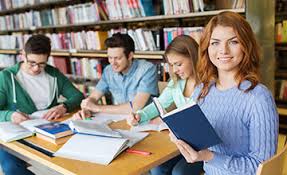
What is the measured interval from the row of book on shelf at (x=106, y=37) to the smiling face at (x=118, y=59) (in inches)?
35.0

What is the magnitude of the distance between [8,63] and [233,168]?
5.22 metres

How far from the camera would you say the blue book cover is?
4.66 ft

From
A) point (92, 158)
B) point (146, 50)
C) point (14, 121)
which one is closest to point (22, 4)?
point (146, 50)

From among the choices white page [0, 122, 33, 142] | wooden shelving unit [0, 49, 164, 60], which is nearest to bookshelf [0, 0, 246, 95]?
wooden shelving unit [0, 49, 164, 60]

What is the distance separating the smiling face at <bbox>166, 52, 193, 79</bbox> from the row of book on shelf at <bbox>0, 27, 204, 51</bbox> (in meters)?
1.03

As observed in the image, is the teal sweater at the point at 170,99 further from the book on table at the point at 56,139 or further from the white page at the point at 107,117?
the book on table at the point at 56,139

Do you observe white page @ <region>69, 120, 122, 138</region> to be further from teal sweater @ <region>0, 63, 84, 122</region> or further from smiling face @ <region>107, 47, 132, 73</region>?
smiling face @ <region>107, 47, 132, 73</region>

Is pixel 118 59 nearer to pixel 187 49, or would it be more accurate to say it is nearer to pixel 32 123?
pixel 187 49

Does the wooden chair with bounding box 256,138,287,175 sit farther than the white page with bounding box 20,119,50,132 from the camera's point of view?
No

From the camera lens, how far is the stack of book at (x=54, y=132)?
140cm

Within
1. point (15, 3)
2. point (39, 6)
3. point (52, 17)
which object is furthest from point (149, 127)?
point (15, 3)

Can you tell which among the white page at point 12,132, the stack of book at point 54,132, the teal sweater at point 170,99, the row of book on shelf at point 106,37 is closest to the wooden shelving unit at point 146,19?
the row of book on shelf at point 106,37

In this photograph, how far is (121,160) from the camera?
3.74ft

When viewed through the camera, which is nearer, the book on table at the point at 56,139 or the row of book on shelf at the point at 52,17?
the book on table at the point at 56,139
